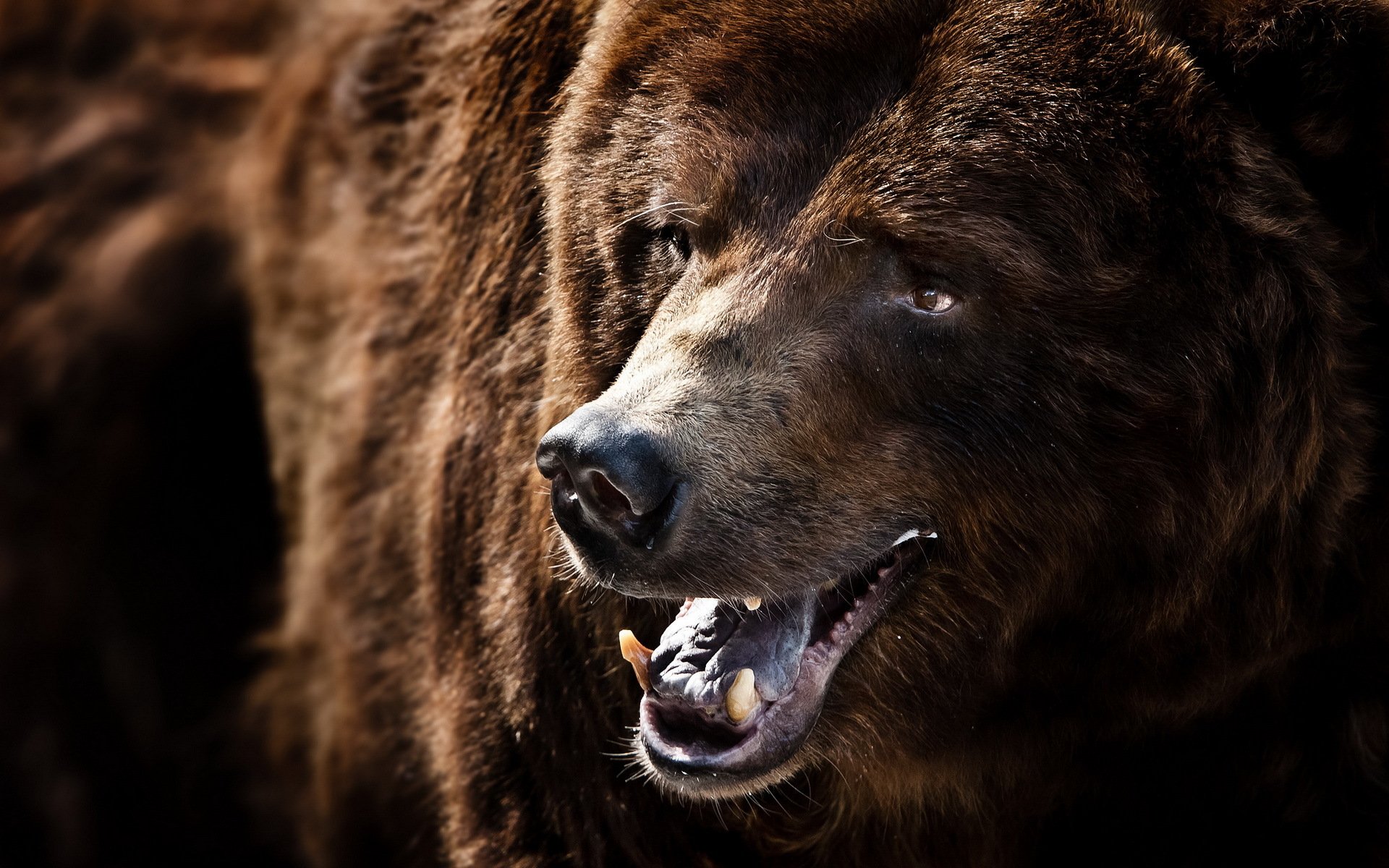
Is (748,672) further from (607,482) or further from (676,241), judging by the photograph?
(676,241)

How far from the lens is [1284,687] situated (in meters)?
3.08

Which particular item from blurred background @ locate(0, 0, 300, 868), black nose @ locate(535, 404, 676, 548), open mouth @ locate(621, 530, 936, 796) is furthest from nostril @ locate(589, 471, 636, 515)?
blurred background @ locate(0, 0, 300, 868)

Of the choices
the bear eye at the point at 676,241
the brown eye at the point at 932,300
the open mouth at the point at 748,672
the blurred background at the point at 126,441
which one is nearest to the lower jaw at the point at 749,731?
the open mouth at the point at 748,672

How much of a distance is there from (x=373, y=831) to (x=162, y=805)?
45.6 inches

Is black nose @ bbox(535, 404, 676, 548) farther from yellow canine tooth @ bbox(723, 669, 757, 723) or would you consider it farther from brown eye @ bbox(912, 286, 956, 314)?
brown eye @ bbox(912, 286, 956, 314)

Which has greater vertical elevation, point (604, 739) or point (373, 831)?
point (604, 739)

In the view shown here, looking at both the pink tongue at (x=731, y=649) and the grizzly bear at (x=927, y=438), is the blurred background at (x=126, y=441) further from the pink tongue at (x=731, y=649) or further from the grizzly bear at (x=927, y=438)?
the pink tongue at (x=731, y=649)

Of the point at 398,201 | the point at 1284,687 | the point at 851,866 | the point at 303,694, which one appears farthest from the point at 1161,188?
the point at 303,694

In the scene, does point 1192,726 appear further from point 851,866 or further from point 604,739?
point 604,739

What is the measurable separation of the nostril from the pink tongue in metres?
0.31

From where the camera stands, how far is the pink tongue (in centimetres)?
287

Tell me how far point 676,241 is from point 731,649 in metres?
0.72

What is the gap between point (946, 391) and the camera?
109 inches

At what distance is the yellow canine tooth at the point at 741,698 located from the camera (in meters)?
2.79
